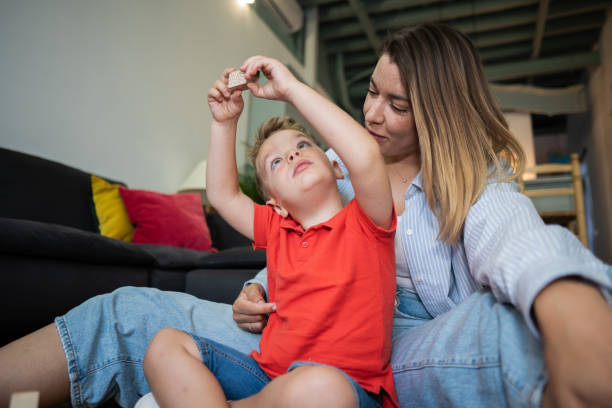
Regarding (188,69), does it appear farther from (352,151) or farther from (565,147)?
(565,147)

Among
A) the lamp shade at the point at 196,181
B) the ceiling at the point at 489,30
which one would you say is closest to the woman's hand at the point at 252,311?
the lamp shade at the point at 196,181

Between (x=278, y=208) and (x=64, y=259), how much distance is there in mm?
647

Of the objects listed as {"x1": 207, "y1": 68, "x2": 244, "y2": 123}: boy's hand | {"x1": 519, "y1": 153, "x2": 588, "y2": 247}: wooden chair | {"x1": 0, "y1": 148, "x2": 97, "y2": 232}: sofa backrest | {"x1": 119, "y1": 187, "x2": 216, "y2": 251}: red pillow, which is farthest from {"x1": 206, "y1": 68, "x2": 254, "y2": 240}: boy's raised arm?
{"x1": 519, "y1": 153, "x2": 588, "y2": 247}: wooden chair

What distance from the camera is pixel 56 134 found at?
87.5 inches

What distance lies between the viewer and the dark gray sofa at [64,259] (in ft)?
3.17

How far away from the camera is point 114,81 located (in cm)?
255

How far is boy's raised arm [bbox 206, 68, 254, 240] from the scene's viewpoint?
0.90 metres

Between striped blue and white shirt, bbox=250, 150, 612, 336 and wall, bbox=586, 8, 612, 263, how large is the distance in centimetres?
508

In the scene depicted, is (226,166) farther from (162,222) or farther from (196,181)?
(196,181)

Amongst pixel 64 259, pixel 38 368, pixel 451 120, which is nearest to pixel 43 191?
pixel 64 259

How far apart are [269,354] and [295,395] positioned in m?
0.18

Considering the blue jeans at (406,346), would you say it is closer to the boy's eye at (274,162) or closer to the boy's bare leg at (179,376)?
the boy's bare leg at (179,376)

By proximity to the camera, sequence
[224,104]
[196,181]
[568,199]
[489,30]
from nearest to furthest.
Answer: [224,104] → [196,181] → [568,199] → [489,30]

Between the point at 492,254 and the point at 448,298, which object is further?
the point at 448,298
